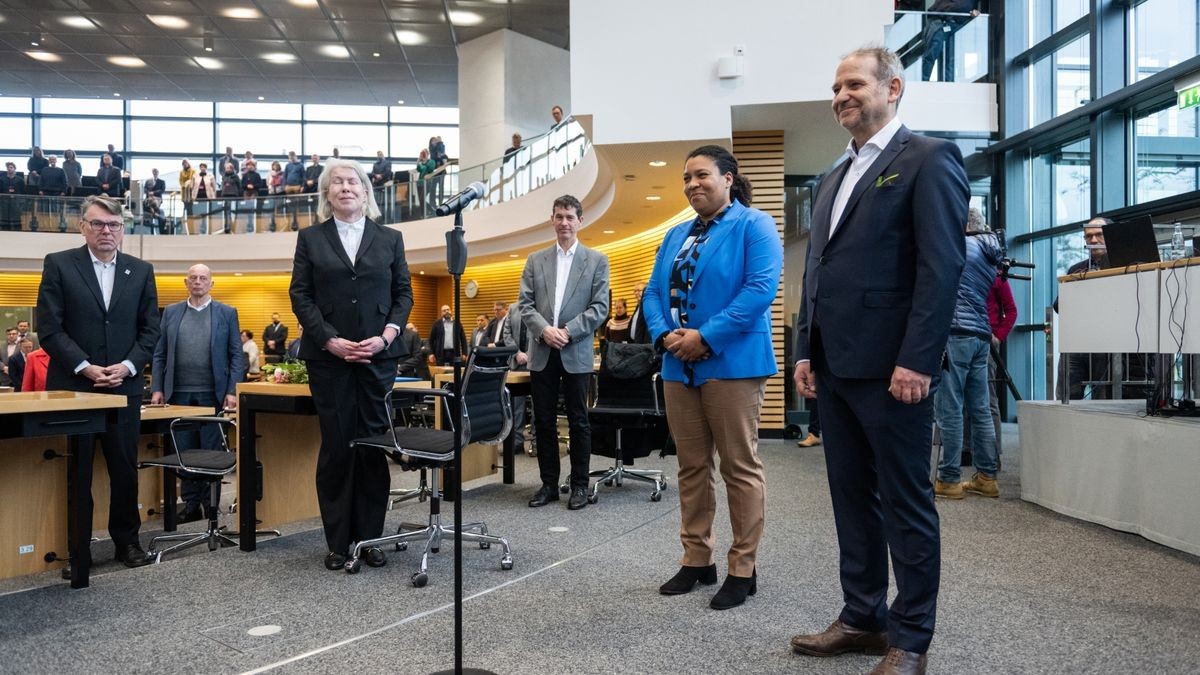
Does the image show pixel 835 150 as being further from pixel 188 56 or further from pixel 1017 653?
pixel 188 56

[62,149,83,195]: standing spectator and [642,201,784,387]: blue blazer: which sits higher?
[62,149,83,195]: standing spectator

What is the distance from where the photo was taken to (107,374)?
3824 mm

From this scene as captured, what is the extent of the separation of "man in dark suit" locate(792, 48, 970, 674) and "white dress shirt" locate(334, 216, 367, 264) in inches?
84.9

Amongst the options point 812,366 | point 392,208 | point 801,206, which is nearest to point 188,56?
point 392,208

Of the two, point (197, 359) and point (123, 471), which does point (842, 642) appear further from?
point (197, 359)

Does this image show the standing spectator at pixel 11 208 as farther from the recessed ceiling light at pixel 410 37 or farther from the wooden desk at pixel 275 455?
the wooden desk at pixel 275 455

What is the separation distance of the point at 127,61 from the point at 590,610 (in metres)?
21.8

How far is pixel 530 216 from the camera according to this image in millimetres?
13398

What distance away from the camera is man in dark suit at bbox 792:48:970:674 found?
2102 mm

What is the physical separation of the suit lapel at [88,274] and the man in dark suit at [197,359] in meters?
1.31

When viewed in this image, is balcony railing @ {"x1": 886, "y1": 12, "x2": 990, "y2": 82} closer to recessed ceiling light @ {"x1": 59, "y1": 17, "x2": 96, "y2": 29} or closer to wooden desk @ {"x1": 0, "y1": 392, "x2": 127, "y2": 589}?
wooden desk @ {"x1": 0, "y1": 392, "x2": 127, "y2": 589}

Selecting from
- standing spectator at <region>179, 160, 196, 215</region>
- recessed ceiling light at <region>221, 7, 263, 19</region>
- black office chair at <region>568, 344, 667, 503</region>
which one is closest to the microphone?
black office chair at <region>568, 344, 667, 503</region>

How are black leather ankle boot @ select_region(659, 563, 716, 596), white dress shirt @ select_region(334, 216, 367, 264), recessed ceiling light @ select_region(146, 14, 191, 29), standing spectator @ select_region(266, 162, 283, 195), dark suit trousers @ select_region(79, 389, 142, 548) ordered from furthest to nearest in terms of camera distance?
1. standing spectator @ select_region(266, 162, 283, 195)
2. recessed ceiling light @ select_region(146, 14, 191, 29)
3. dark suit trousers @ select_region(79, 389, 142, 548)
4. white dress shirt @ select_region(334, 216, 367, 264)
5. black leather ankle boot @ select_region(659, 563, 716, 596)

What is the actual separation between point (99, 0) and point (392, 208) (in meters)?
7.06
